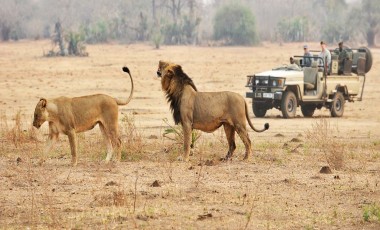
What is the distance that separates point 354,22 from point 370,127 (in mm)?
47048

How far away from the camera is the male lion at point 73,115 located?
1256 centimetres

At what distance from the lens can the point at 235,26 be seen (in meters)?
60.1

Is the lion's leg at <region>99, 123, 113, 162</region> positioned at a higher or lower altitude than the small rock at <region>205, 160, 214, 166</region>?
higher

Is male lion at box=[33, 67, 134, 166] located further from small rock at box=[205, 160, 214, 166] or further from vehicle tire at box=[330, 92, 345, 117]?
vehicle tire at box=[330, 92, 345, 117]

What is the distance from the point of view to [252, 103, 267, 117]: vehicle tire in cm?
2308

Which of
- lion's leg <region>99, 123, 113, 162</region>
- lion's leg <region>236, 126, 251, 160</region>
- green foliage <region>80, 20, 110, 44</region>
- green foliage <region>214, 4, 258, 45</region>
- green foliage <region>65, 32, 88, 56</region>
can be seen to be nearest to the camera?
lion's leg <region>99, 123, 113, 162</region>

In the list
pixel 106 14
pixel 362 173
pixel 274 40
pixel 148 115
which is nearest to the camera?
pixel 362 173

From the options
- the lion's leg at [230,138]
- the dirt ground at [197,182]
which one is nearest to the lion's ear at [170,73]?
the lion's leg at [230,138]

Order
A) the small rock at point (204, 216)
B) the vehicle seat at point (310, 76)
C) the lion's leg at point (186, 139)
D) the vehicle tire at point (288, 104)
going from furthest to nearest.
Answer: the vehicle seat at point (310, 76) → the vehicle tire at point (288, 104) → the lion's leg at point (186, 139) → the small rock at point (204, 216)

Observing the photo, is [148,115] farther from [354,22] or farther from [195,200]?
[354,22]

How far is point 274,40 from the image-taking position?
210 feet

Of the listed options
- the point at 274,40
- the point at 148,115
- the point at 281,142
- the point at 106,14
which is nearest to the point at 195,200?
the point at 281,142

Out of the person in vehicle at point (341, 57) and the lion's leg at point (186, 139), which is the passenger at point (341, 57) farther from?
the lion's leg at point (186, 139)

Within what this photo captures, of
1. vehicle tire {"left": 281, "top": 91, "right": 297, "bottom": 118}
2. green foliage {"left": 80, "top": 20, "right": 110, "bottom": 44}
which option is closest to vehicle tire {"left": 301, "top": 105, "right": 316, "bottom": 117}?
vehicle tire {"left": 281, "top": 91, "right": 297, "bottom": 118}
